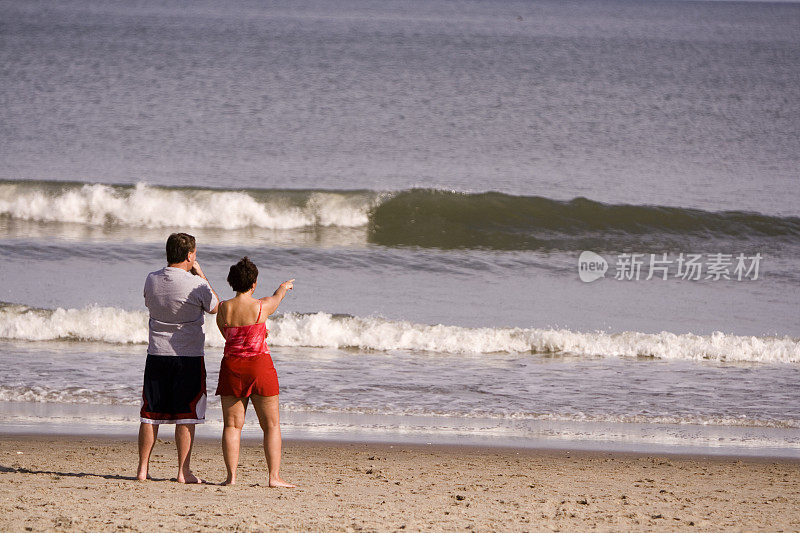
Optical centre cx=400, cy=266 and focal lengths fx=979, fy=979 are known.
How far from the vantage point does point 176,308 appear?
201 inches

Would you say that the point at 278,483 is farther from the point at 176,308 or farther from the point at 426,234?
the point at 426,234

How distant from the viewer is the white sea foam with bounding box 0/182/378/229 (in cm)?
1844

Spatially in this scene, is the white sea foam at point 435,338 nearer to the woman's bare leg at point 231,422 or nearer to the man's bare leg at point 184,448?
the man's bare leg at point 184,448

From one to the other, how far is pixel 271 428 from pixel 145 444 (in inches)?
27.2

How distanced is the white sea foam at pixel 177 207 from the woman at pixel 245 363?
43.2ft

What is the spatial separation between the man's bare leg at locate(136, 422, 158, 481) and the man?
1.9 inches

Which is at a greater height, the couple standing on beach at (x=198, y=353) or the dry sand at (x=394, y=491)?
the couple standing on beach at (x=198, y=353)

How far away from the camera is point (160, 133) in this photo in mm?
26359

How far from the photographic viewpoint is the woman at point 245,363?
199 inches

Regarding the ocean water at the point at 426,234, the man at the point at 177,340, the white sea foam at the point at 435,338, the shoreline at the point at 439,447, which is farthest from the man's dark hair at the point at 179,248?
the white sea foam at the point at 435,338

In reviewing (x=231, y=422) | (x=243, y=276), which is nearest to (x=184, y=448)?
(x=231, y=422)

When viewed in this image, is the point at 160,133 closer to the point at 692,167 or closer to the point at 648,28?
the point at 692,167

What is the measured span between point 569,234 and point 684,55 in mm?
39681

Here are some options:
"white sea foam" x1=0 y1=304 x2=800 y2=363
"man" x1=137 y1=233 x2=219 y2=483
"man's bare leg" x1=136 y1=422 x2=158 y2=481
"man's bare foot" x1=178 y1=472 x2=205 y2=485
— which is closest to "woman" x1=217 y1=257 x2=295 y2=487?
"man" x1=137 y1=233 x2=219 y2=483
